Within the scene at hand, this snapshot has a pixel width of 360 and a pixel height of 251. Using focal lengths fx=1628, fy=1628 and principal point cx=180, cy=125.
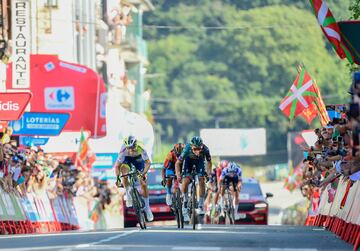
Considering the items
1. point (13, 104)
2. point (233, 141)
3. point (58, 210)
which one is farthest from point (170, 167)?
point (233, 141)

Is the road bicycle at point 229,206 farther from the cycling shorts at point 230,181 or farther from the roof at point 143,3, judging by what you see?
the roof at point 143,3

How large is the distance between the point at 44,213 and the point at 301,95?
29.5 ft

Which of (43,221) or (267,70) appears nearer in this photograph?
(43,221)

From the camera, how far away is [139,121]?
184 feet

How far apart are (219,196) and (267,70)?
87343 millimetres

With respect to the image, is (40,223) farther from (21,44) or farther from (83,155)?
(83,155)

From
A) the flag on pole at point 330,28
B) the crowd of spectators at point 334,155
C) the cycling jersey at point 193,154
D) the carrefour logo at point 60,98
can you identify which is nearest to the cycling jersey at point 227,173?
the crowd of spectators at point 334,155

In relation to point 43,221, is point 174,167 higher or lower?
higher

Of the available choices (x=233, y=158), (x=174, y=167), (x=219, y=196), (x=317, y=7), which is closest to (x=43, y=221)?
(x=219, y=196)

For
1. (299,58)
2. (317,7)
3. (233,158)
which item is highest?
(317,7)

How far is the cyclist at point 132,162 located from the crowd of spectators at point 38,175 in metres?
3.06

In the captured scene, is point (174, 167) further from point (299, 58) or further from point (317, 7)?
point (299, 58)

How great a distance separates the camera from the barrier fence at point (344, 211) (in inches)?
985

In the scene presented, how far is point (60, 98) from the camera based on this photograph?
168ft
